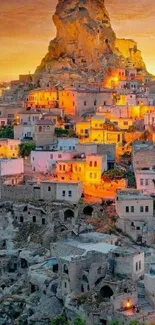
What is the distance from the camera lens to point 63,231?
24219 millimetres

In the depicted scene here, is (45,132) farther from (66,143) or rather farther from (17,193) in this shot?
(17,193)

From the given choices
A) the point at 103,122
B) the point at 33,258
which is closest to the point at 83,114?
the point at 103,122

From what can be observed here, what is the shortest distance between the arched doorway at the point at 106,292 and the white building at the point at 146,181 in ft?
22.2

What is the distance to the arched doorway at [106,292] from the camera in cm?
1964

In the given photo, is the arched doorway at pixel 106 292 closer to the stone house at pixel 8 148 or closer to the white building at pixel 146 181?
the white building at pixel 146 181

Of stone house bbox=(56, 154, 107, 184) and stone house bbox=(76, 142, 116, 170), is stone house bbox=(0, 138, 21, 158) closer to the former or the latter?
stone house bbox=(76, 142, 116, 170)

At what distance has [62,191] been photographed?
25.8 metres

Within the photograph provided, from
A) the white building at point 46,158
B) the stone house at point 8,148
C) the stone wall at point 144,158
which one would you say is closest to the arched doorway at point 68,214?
the white building at point 46,158

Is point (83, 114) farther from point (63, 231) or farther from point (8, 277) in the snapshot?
point (8, 277)

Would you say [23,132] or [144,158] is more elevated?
[23,132]

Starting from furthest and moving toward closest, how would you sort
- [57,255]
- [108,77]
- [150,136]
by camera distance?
[108,77]
[150,136]
[57,255]

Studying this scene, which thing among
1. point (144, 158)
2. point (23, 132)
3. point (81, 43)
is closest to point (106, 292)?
point (144, 158)

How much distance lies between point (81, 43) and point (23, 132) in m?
12.0

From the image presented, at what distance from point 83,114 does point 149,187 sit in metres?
9.75
